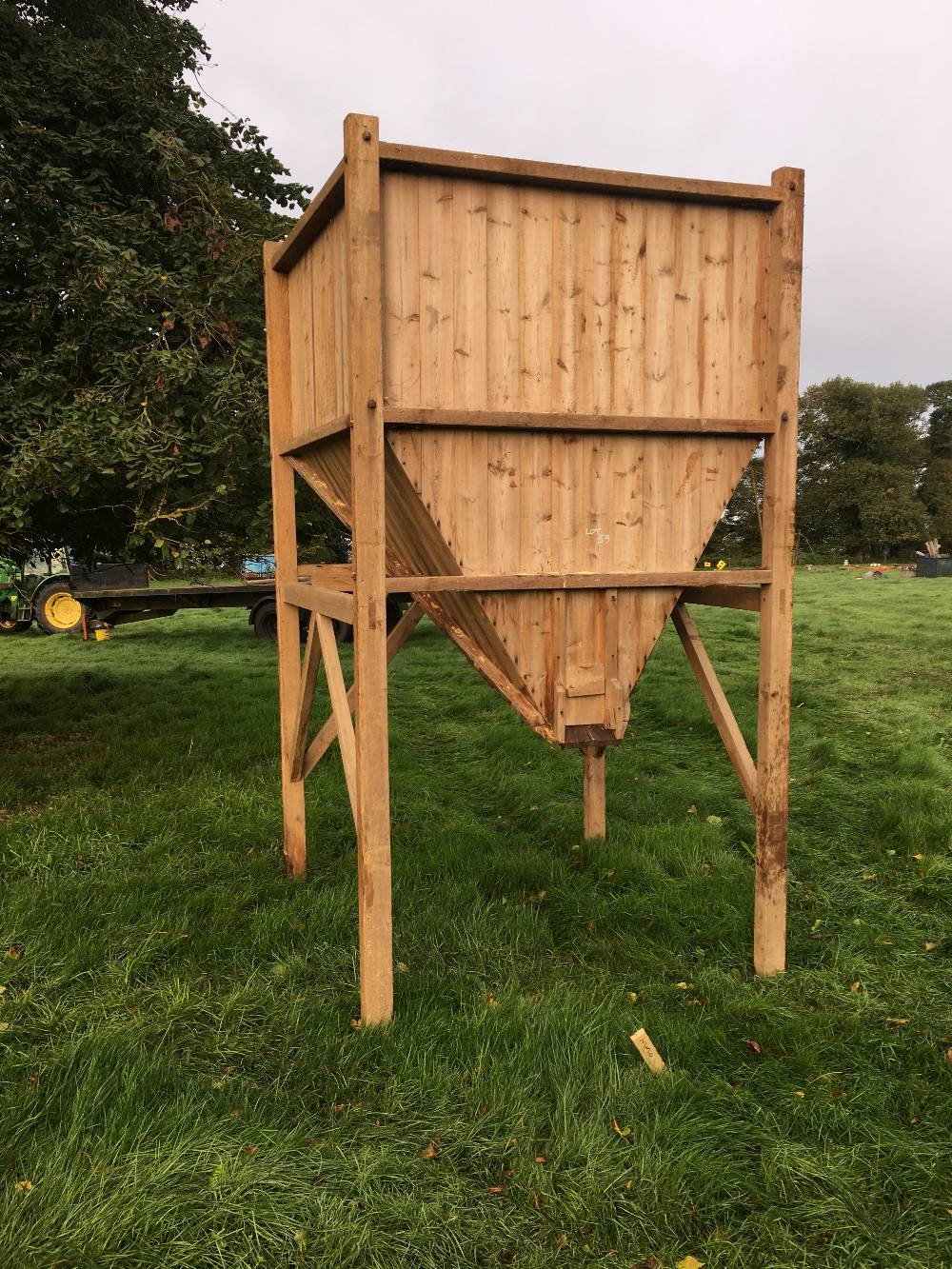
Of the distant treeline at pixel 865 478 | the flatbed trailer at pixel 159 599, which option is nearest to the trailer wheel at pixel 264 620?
the flatbed trailer at pixel 159 599

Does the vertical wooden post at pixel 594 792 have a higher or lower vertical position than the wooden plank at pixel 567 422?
lower

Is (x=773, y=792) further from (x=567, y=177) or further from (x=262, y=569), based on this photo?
(x=262, y=569)

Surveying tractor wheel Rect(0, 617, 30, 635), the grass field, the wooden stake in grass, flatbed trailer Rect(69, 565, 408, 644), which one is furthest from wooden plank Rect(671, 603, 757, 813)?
tractor wheel Rect(0, 617, 30, 635)

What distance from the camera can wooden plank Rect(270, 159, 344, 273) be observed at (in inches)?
138

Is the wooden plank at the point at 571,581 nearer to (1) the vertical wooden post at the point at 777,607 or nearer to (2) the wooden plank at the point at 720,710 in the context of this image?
(1) the vertical wooden post at the point at 777,607

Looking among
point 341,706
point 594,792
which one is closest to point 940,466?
point 594,792

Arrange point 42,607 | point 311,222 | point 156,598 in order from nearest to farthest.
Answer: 1. point 311,222
2. point 156,598
3. point 42,607

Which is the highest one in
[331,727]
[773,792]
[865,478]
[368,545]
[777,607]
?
[865,478]

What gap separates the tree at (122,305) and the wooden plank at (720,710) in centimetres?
338

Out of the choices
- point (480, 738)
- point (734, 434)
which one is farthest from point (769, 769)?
point (480, 738)

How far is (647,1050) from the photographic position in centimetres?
338

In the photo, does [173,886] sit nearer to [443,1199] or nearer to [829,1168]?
[443,1199]

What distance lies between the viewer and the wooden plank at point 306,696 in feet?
15.8

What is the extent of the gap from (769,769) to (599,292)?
2.37 m
